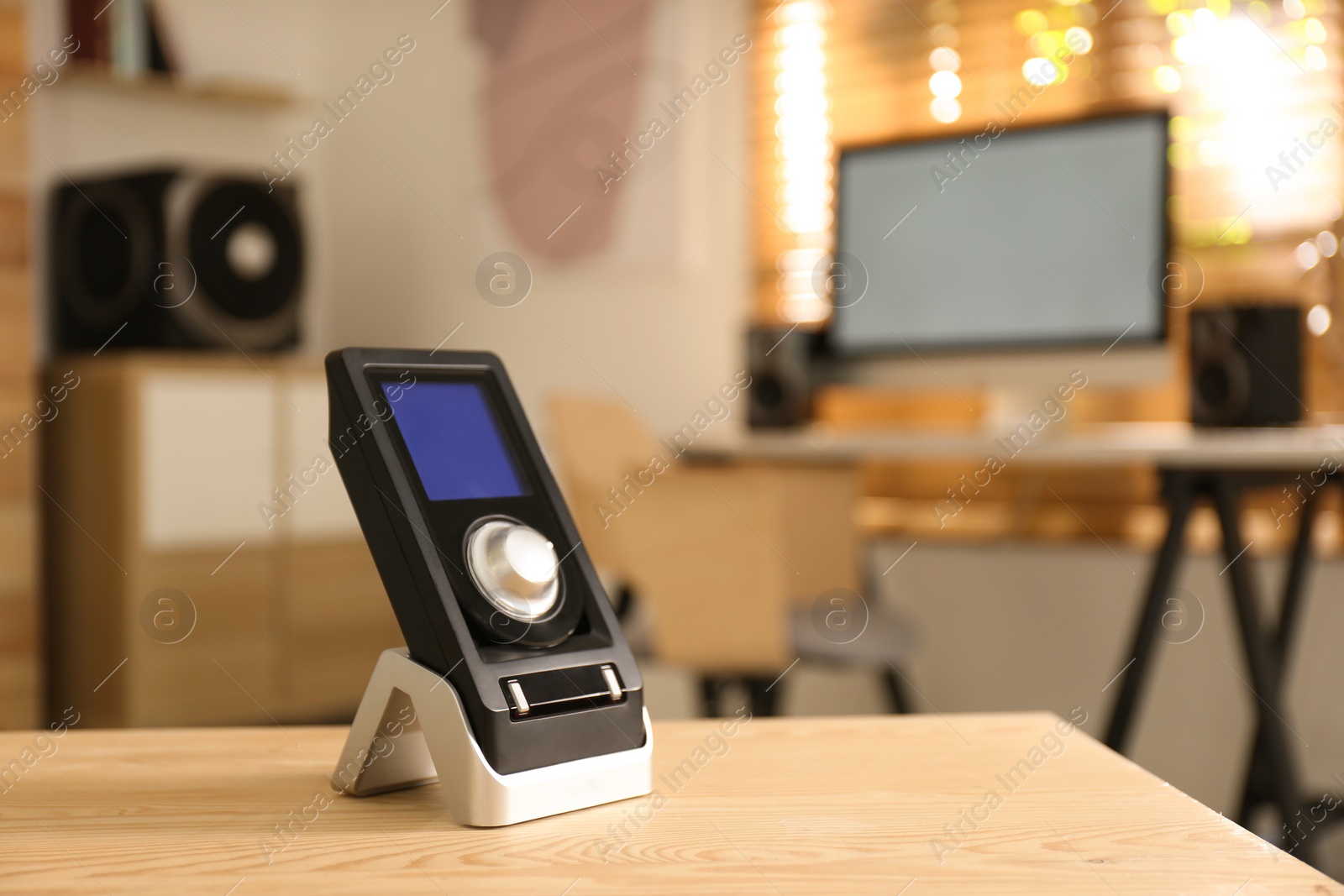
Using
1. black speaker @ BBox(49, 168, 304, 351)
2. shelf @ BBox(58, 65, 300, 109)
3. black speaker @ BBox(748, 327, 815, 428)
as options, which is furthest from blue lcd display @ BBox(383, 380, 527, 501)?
shelf @ BBox(58, 65, 300, 109)

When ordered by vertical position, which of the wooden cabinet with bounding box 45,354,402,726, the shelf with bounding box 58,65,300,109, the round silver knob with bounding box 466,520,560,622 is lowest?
the wooden cabinet with bounding box 45,354,402,726

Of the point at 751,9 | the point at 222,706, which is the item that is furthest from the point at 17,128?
the point at 751,9

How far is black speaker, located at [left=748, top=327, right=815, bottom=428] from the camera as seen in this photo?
7.86ft

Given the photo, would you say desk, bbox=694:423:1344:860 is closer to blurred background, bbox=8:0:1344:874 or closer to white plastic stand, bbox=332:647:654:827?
blurred background, bbox=8:0:1344:874

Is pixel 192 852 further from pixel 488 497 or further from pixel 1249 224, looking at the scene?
pixel 1249 224

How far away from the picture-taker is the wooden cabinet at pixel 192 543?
270 cm

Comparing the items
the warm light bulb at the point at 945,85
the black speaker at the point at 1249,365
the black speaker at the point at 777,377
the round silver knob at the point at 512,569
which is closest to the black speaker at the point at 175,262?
the black speaker at the point at 777,377

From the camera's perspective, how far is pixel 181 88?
307 centimetres

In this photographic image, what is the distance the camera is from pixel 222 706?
281 centimetres

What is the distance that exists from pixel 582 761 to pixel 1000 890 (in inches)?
6.4

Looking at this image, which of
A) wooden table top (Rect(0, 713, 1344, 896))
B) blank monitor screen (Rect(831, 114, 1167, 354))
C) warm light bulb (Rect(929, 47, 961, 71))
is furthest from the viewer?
warm light bulb (Rect(929, 47, 961, 71))

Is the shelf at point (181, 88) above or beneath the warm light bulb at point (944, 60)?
above

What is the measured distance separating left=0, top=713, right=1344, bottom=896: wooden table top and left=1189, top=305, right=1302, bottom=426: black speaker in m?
1.52

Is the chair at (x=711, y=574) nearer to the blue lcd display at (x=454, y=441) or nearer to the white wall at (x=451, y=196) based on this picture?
the white wall at (x=451, y=196)
